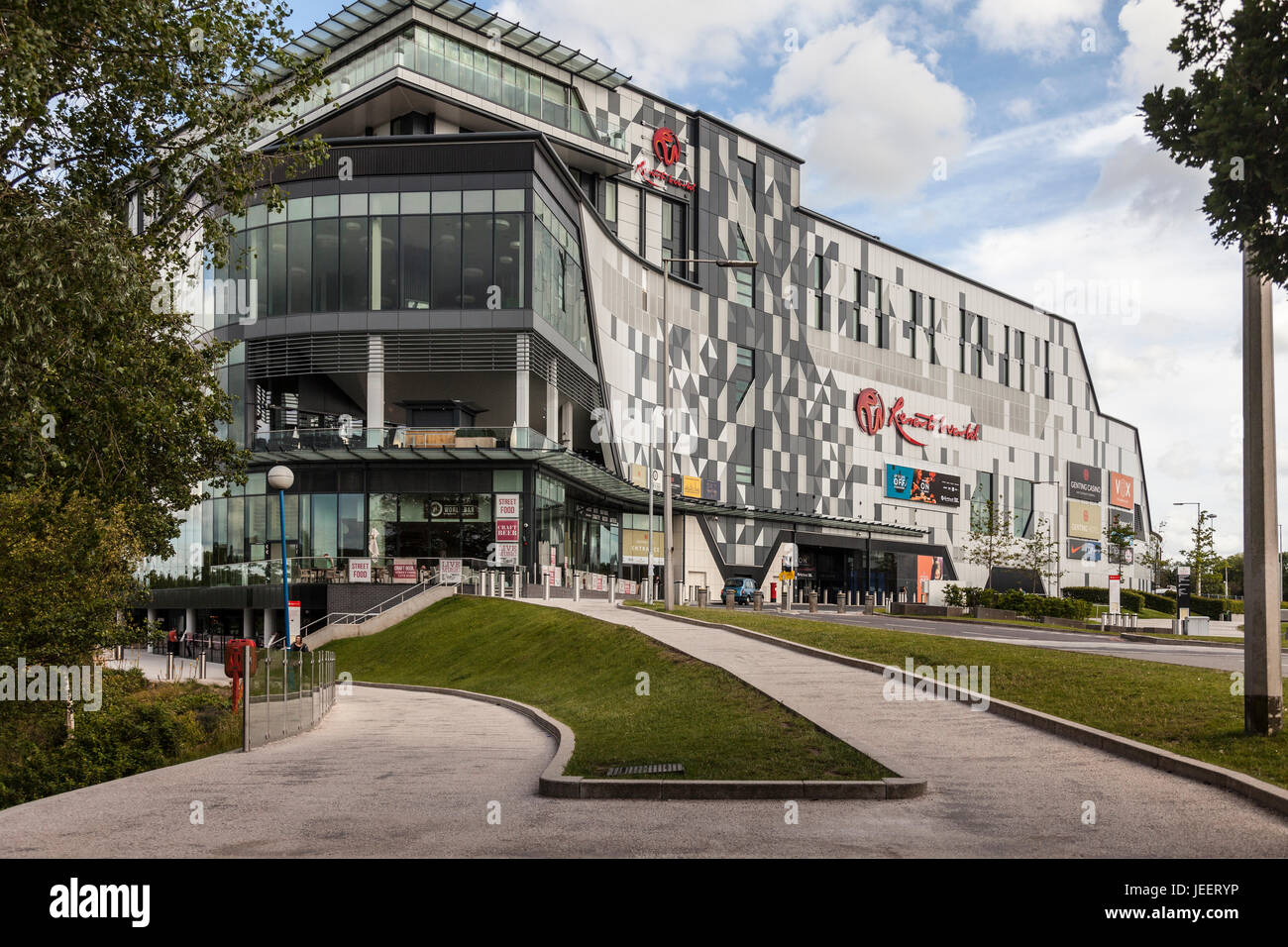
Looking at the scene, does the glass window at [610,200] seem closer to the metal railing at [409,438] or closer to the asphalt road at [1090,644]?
the metal railing at [409,438]

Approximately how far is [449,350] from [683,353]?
83.6ft

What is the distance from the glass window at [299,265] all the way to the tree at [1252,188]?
44472mm

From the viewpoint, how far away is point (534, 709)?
2072 cm

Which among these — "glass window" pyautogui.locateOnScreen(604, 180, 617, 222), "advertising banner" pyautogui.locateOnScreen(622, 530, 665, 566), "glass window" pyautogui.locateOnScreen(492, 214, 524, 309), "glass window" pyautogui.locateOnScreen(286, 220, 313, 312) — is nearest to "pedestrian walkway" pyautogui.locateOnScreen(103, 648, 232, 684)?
"glass window" pyautogui.locateOnScreen(286, 220, 313, 312)

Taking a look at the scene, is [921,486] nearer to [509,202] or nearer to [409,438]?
[509,202]

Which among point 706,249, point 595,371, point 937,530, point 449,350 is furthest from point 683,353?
point 937,530

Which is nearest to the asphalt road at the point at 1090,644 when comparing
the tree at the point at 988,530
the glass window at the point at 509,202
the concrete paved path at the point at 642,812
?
the concrete paved path at the point at 642,812

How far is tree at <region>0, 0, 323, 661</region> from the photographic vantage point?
12.3 meters

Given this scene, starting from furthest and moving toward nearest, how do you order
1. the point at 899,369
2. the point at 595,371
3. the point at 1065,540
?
the point at 1065,540 → the point at 899,369 → the point at 595,371

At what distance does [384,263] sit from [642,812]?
4391cm

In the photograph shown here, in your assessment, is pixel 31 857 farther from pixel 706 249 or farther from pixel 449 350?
pixel 706 249

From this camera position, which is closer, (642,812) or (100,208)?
(642,812)

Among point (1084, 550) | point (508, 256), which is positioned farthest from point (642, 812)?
point (1084, 550)

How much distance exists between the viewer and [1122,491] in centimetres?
12169
